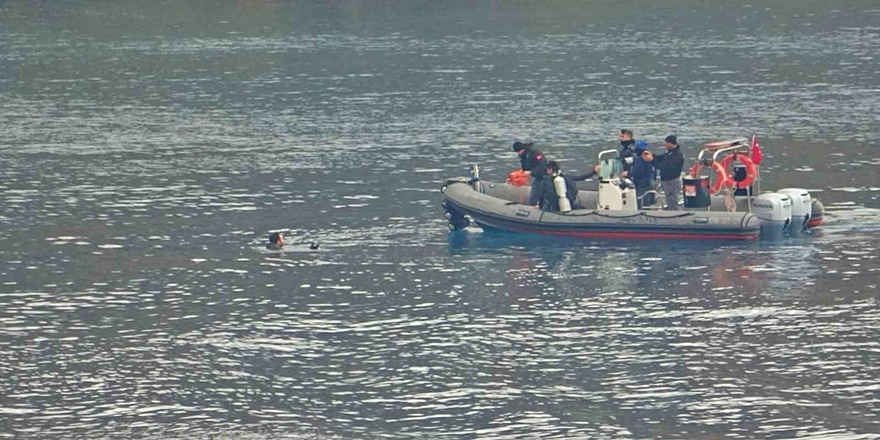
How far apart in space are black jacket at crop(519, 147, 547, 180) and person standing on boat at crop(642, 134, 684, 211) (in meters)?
2.53

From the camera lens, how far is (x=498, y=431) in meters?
26.1

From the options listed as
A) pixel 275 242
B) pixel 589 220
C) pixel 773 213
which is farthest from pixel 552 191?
pixel 275 242

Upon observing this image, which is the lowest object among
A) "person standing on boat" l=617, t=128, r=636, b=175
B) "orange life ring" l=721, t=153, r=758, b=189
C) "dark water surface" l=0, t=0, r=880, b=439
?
"dark water surface" l=0, t=0, r=880, b=439

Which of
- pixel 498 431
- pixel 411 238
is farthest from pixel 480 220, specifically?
pixel 498 431

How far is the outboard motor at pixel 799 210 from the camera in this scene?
4031 cm

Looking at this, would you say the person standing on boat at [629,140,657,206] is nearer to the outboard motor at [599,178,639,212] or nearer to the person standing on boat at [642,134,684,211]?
the person standing on boat at [642,134,684,211]

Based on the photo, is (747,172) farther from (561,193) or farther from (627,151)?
(561,193)

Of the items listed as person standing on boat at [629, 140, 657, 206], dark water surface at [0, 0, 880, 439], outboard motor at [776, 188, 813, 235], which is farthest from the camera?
person standing on boat at [629, 140, 657, 206]

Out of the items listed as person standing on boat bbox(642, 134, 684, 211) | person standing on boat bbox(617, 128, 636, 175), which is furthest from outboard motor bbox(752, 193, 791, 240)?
person standing on boat bbox(617, 128, 636, 175)

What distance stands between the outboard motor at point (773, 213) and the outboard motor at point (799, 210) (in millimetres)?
311

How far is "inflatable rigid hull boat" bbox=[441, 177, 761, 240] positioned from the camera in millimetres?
39094

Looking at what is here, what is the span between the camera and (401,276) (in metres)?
37.6

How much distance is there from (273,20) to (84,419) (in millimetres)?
99532

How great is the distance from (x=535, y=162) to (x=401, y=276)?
5602 millimetres
